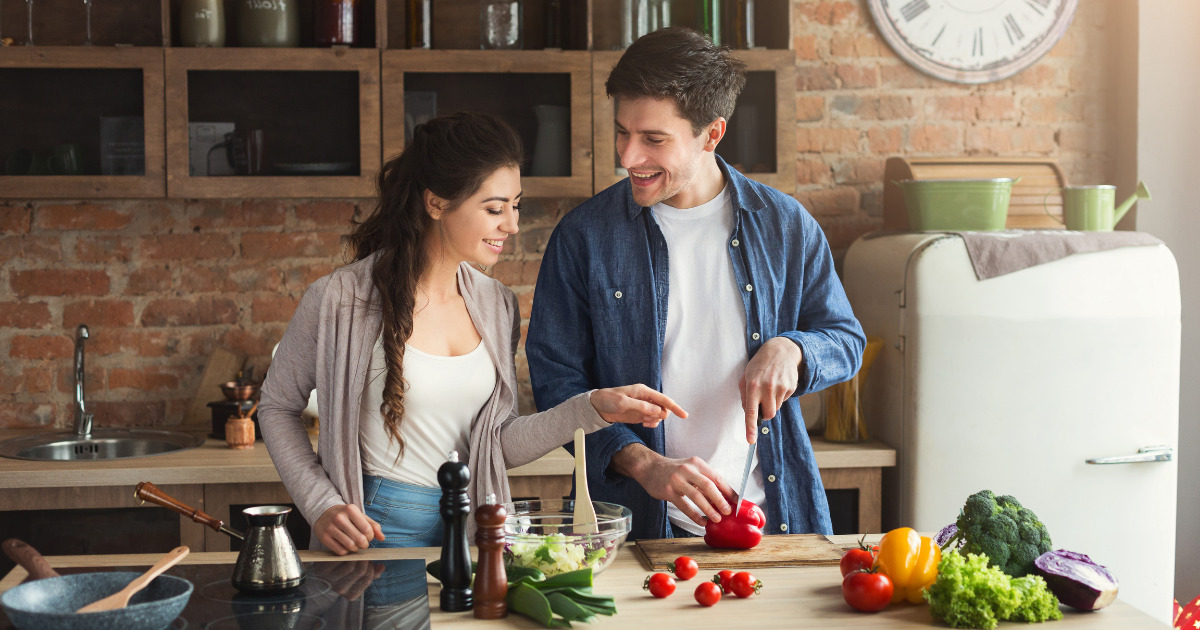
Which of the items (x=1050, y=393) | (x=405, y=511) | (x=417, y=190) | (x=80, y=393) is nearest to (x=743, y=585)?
(x=405, y=511)

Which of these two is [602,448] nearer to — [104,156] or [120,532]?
[120,532]

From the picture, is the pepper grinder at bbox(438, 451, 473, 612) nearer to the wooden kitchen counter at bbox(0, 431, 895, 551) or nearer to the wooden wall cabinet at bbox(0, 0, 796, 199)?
the wooden kitchen counter at bbox(0, 431, 895, 551)

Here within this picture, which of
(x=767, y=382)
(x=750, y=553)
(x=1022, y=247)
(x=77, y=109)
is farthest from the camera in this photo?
(x=77, y=109)

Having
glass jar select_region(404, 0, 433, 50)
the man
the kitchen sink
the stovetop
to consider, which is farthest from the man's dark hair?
the kitchen sink

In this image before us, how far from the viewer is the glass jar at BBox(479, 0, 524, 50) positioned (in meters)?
2.92

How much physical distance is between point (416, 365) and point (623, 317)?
0.39 meters

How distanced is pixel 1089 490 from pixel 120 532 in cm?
252

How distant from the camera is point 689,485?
164cm

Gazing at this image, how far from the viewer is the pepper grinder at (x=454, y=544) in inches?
53.6

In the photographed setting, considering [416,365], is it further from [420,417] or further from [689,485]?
[689,485]

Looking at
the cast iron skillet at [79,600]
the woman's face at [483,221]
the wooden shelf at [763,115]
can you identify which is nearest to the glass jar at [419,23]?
the wooden shelf at [763,115]

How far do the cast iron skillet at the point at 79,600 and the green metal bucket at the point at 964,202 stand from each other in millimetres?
2244

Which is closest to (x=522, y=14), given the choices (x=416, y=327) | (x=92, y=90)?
(x=92, y=90)

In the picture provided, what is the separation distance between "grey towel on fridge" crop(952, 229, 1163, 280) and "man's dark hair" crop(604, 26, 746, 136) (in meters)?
1.14
